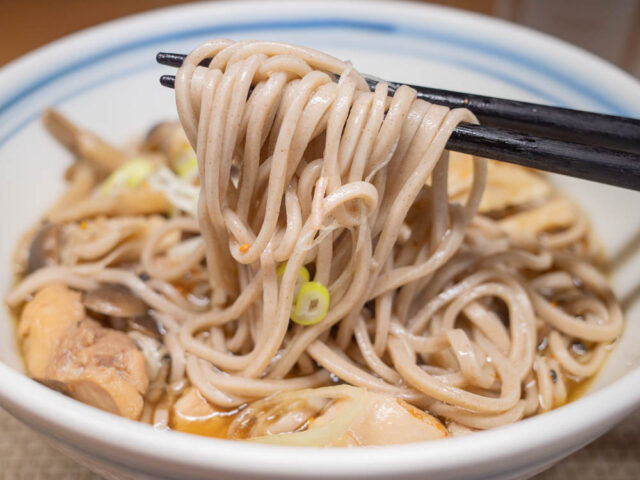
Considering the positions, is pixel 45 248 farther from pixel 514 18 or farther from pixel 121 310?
pixel 514 18

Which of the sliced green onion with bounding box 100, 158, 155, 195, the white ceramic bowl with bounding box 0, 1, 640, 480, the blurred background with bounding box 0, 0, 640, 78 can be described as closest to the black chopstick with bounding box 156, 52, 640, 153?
the white ceramic bowl with bounding box 0, 1, 640, 480

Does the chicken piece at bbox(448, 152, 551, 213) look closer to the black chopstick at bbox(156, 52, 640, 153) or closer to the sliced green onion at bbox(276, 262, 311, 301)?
the black chopstick at bbox(156, 52, 640, 153)

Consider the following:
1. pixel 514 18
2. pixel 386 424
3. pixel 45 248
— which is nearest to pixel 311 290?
pixel 386 424

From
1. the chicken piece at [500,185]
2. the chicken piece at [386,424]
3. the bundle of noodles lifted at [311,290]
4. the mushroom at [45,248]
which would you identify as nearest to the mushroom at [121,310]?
the bundle of noodles lifted at [311,290]

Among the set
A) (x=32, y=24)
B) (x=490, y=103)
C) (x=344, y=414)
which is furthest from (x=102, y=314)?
(x=32, y=24)

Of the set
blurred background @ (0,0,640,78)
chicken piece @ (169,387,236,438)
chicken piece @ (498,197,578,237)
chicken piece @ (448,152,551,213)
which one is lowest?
chicken piece @ (169,387,236,438)

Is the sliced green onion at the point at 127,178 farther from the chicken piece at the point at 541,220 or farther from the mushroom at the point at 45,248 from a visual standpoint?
the chicken piece at the point at 541,220
